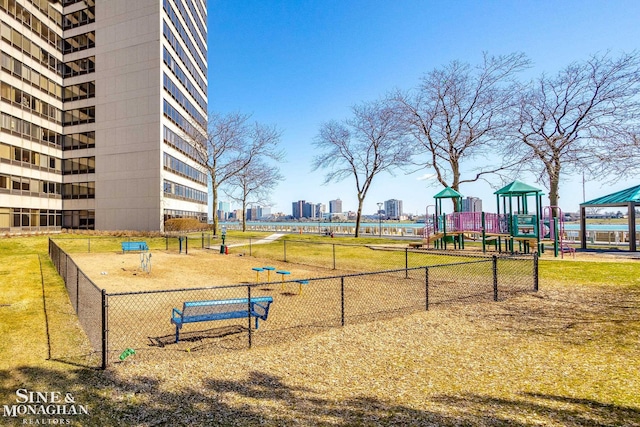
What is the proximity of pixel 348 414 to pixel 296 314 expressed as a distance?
5.23 meters

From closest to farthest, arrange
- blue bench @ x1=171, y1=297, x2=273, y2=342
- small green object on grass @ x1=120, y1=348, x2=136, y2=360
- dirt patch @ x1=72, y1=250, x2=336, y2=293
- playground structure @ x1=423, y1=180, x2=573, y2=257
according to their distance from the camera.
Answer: small green object on grass @ x1=120, y1=348, x2=136, y2=360 → blue bench @ x1=171, y1=297, x2=273, y2=342 → dirt patch @ x1=72, y1=250, x2=336, y2=293 → playground structure @ x1=423, y1=180, x2=573, y2=257

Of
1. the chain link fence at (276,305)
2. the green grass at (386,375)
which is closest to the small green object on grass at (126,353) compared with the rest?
the chain link fence at (276,305)

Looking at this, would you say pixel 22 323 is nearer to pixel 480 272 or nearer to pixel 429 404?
pixel 429 404

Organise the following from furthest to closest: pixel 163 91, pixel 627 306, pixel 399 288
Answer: pixel 163 91 < pixel 399 288 < pixel 627 306

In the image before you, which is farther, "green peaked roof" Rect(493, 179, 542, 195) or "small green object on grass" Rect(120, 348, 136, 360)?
"green peaked roof" Rect(493, 179, 542, 195)

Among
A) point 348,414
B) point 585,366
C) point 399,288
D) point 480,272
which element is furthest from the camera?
point 480,272

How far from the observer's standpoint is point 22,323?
837 cm

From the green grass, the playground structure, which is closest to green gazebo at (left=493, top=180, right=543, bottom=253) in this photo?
the playground structure

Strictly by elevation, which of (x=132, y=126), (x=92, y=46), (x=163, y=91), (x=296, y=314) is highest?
(x=92, y=46)

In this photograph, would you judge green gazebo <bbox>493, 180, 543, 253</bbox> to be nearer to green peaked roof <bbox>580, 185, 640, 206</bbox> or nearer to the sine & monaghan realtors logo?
green peaked roof <bbox>580, 185, 640, 206</bbox>

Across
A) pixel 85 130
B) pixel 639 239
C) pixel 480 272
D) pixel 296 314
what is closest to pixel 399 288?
pixel 296 314

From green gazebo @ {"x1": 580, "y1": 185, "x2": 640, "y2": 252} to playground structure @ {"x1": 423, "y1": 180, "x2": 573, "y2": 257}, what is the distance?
7.81 feet

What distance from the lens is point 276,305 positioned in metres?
10.5

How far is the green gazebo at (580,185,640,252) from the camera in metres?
22.1
